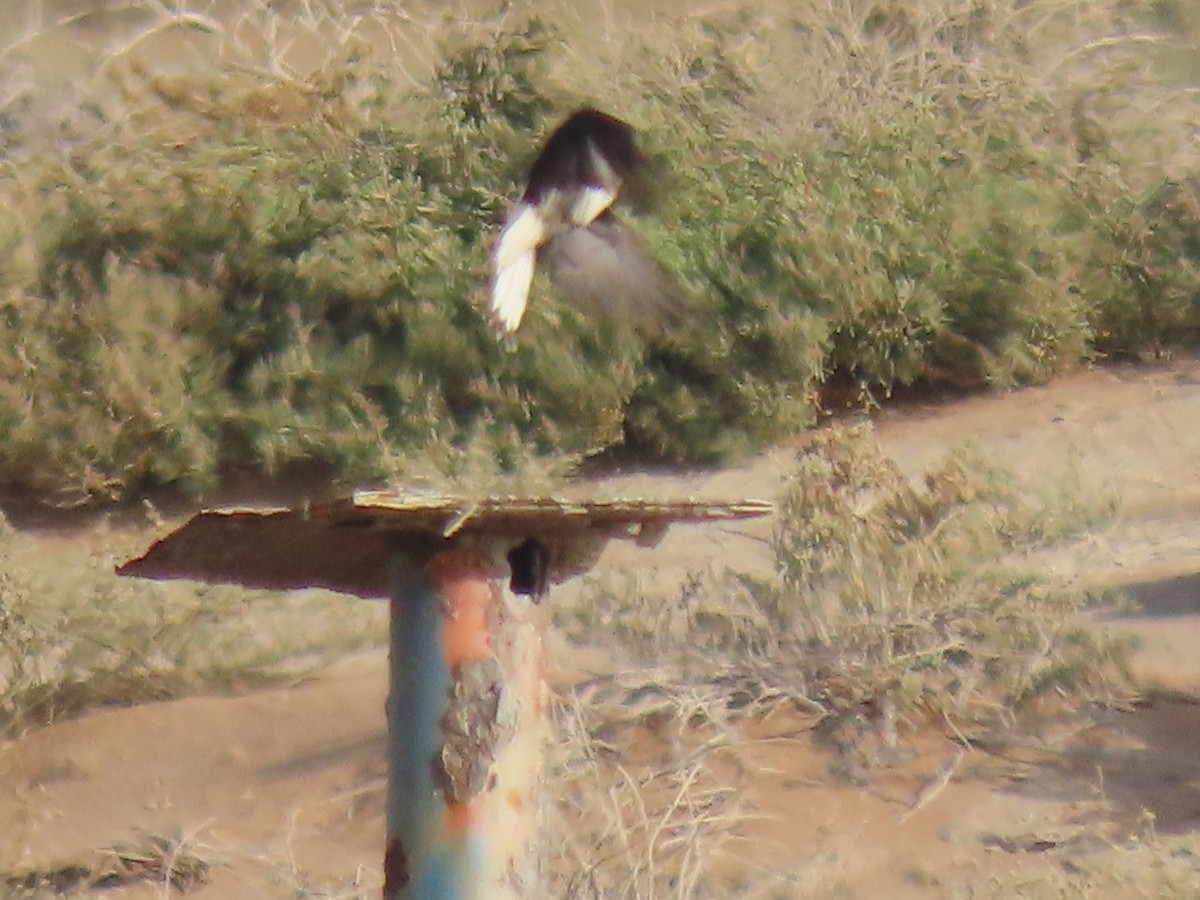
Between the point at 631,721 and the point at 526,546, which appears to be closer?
the point at 526,546

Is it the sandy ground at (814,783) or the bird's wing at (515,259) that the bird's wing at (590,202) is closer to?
the bird's wing at (515,259)

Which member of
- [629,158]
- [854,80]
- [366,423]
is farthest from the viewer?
[854,80]

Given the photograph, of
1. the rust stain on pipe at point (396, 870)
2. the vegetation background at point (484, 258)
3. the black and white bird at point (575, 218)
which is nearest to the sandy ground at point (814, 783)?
the vegetation background at point (484, 258)

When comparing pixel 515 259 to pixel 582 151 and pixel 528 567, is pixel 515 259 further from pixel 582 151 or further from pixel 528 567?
pixel 528 567

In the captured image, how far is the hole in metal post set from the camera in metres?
4.05

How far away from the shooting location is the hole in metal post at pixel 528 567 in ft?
13.3

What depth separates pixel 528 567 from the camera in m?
4.07

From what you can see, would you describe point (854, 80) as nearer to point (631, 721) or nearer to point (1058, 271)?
point (1058, 271)

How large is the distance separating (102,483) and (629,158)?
4174 millimetres

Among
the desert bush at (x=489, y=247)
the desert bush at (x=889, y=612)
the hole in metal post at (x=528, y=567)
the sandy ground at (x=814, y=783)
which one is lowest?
the sandy ground at (x=814, y=783)

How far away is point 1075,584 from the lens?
23.4 ft

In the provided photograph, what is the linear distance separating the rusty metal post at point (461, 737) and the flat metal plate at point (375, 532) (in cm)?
8

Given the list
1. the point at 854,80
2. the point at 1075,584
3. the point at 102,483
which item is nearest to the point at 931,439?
the point at 854,80

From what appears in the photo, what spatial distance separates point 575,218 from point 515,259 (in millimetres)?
433
